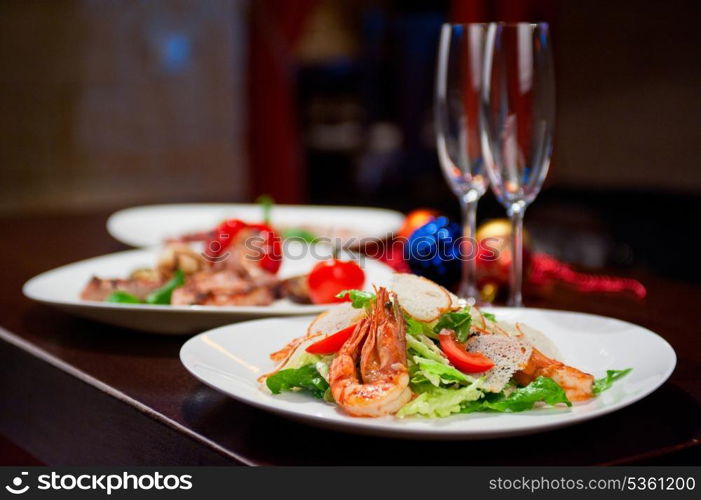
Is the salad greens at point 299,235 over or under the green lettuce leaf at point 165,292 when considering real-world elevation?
under

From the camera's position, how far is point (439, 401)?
97cm

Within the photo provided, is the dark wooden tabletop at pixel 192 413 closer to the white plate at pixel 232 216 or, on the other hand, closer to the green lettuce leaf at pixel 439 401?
the green lettuce leaf at pixel 439 401

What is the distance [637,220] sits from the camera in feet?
16.0

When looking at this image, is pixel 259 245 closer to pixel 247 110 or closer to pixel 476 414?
pixel 476 414

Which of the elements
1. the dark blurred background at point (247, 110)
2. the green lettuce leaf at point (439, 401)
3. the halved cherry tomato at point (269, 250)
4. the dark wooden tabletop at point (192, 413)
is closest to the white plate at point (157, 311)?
the dark wooden tabletop at point (192, 413)

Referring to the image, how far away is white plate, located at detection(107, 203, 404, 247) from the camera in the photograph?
2377 mm

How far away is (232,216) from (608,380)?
1592 mm

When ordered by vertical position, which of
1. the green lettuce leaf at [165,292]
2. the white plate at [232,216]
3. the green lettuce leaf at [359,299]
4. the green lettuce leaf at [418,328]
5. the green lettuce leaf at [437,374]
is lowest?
the white plate at [232,216]

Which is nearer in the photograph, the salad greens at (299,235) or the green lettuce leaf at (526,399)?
the green lettuce leaf at (526,399)

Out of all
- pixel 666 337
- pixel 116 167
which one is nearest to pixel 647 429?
pixel 666 337

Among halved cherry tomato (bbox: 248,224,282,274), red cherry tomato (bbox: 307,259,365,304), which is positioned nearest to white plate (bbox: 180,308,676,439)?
red cherry tomato (bbox: 307,259,365,304)

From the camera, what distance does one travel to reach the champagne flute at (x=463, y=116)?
1.50 m

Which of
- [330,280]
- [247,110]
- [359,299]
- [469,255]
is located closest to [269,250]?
[330,280]

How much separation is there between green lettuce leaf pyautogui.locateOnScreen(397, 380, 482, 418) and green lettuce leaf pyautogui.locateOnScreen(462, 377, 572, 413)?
1 cm
